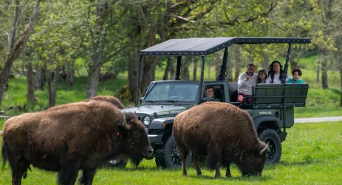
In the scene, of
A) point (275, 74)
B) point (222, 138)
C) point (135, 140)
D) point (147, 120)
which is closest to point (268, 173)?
point (222, 138)

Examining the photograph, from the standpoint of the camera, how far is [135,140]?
12086mm

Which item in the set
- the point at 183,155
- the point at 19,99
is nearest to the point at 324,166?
the point at 183,155

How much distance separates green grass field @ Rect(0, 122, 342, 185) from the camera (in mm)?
13672

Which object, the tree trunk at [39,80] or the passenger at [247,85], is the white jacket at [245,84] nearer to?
the passenger at [247,85]

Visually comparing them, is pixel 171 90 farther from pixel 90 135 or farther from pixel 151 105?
pixel 90 135

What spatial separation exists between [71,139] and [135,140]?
122cm

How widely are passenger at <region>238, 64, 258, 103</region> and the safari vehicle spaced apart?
19 centimetres

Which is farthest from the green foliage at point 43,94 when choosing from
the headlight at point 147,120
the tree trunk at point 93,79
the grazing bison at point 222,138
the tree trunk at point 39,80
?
the grazing bison at point 222,138

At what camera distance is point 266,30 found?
103ft

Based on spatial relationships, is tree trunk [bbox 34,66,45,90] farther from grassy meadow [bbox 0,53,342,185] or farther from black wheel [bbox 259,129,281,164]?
black wheel [bbox 259,129,281,164]

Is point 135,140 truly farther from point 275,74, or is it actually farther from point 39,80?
point 39,80

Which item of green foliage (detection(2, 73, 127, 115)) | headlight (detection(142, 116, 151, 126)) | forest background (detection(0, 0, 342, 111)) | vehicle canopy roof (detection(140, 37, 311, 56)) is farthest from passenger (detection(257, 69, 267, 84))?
green foliage (detection(2, 73, 127, 115))

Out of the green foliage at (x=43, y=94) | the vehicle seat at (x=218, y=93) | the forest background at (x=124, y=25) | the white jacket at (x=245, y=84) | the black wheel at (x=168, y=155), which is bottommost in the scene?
the green foliage at (x=43, y=94)

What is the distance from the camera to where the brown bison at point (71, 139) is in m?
11.4
